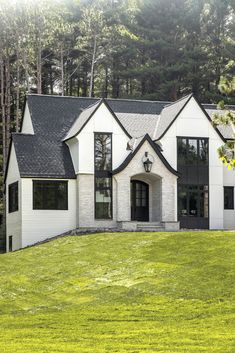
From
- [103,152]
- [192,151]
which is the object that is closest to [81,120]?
[103,152]

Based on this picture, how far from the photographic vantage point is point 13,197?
124 ft

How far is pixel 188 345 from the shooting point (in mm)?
13328

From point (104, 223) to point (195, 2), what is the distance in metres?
31.9

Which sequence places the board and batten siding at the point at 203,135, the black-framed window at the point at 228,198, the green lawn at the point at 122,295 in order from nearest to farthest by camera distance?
the green lawn at the point at 122,295, the board and batten siding at the point at 203,135, the black-framed window at the point at 228,198

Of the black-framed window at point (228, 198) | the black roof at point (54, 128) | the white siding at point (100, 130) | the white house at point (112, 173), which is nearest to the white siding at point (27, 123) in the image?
the white house at point (112, 173)

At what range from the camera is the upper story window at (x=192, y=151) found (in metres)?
39.0

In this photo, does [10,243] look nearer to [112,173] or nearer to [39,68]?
[112,173]

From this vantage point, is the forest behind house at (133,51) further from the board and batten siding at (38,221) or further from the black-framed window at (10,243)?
the board and batten siding at (38,221)

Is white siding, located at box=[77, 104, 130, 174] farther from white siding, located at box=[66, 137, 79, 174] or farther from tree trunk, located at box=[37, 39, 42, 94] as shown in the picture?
tree trunk, located at box=[37, 39, 42, 94]

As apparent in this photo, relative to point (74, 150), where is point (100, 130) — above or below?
above

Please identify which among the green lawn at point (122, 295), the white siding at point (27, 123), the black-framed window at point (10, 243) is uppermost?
the white siding at point (27, 123)

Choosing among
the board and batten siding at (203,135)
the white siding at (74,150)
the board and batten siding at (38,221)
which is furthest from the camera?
the board and batten siding at (203,135)

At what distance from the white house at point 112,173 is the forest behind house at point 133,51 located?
15220 millimetres

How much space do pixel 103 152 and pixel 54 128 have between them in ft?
12.5
